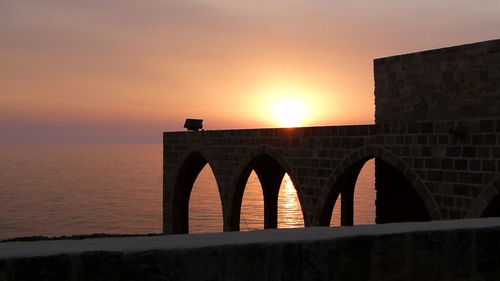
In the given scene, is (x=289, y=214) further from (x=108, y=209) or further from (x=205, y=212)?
(x=108, y=209)

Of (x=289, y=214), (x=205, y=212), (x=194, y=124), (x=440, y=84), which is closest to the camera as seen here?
(x=440, y=84)

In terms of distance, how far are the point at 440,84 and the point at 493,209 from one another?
14.3 feet

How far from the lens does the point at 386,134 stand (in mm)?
11141

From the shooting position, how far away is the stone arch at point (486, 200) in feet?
29.8

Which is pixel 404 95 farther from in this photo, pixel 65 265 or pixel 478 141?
pixel 65 265

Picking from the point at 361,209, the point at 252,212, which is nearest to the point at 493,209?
the point at 252,212

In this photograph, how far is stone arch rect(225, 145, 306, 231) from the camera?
46.8ft

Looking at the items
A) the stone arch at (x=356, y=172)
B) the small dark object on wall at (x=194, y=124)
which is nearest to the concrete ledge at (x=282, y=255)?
the stone arch at (x=356, y=172)

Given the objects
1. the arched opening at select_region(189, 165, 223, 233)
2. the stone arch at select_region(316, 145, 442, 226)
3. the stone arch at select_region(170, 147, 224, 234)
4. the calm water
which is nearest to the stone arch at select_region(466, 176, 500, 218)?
the stone arch at select_region(316, 145, 442, 226)

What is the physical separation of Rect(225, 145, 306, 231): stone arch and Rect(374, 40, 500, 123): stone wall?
107 inches

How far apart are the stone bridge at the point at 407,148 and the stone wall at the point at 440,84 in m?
0.02

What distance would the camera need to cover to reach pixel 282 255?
10.2 ft

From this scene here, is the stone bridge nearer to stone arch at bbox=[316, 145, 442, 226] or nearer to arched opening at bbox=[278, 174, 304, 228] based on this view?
stone arch at bbox=[316, 145, 442, 226]

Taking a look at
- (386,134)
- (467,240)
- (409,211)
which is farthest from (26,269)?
(409,211)
